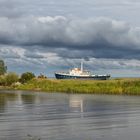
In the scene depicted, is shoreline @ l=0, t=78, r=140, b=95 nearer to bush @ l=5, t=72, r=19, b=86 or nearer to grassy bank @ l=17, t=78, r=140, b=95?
grassy bank @ l=17, t=78, r=140, b=95

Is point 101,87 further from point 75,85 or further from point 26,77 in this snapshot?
point 26,77

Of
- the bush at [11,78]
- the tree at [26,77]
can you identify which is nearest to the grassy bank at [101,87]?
the tree at [26,77]

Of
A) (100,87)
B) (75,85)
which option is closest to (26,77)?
(75,85)

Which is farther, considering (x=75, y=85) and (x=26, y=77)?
(x=26, y=77)

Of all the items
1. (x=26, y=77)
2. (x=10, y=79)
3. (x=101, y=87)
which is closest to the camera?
(x=101, y=87)

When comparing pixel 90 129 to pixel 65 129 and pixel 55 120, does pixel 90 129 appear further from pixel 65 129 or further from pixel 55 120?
pixel 55 120

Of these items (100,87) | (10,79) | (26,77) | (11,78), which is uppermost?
(26,77)

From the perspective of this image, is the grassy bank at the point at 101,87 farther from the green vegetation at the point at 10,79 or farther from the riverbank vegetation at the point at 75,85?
the green vegetation at the point at 10,79

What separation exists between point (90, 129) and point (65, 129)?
213 cm

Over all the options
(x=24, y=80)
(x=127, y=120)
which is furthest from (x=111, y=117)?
(x=24, y=80)

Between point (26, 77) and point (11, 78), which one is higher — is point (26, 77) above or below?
above

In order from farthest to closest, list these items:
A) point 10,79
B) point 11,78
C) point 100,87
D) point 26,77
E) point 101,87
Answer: point 11,78 → point 10,79 → point 26,77 → point 100,87 → point 101,87

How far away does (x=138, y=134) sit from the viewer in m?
36.2

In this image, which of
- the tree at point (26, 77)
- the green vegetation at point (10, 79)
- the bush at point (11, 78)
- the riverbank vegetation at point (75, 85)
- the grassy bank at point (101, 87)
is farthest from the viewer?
the green vegetation at point (10, 79)
